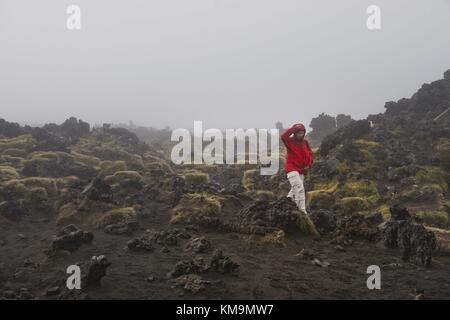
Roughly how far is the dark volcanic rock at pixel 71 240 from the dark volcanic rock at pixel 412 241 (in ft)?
35.6

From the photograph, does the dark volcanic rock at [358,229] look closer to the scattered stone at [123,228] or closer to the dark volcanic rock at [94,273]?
the scattered stone at [123,228]

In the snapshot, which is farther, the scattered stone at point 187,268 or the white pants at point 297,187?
the white pants at point 297,187

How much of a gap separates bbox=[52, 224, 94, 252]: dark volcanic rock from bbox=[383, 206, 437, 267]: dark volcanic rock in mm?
10865

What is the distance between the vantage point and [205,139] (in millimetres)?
78875

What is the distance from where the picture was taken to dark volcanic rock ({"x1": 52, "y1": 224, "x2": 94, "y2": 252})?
15.4 meters

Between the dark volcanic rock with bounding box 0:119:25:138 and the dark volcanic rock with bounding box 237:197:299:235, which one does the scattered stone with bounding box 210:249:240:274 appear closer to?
the dark volcanic rock with bounding box 237:197:299:235

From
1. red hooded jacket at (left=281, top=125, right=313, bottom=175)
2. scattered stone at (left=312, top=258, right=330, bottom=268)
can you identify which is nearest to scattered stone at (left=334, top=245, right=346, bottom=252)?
scattered stone at (left=312, top=258, right=330, bottom=268)

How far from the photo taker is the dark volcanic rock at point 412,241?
14010mm

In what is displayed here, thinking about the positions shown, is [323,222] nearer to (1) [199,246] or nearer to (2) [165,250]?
(1) [199,246]

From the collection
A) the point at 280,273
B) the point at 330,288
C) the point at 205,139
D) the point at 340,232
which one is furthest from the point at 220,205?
the point at 205,139

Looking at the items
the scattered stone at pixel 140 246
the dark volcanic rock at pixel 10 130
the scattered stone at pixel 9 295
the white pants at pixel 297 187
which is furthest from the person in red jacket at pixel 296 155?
the dark volcanic rock at pixel 10 130

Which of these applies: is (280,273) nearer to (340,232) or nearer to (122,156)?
(340,232)

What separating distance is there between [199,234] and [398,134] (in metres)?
24.9
